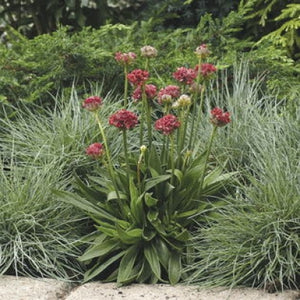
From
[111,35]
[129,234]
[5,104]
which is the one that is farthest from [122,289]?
[111,35]

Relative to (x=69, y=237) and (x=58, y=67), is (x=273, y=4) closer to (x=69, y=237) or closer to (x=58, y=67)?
(x=58, y=67)

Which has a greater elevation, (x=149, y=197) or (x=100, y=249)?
(x=149, y=197)

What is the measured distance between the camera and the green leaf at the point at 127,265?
2979mm

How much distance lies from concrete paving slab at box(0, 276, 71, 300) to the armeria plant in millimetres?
145

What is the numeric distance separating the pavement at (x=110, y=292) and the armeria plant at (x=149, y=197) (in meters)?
0.06

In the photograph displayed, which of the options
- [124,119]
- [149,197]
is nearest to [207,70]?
[124,119]

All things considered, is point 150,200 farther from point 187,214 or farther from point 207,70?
point 207,70

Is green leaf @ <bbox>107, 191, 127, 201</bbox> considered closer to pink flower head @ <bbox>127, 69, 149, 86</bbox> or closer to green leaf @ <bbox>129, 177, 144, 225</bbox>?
green leaf @ <bbox>129, 177, 144, 225</bbox>

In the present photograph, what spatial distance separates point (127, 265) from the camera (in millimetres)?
3033

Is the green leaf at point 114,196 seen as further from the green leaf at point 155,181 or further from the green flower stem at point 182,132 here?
the green flower stem at point 182,132

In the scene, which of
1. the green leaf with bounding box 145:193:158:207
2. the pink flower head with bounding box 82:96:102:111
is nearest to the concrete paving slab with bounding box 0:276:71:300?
the green leaf with bounding box 145:193:158:207

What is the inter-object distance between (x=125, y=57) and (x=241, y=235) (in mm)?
982

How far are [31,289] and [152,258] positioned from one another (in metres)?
0.56

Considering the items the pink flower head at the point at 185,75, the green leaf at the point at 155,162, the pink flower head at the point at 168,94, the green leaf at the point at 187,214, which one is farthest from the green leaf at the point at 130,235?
the pink flower head at the point at 185,75
